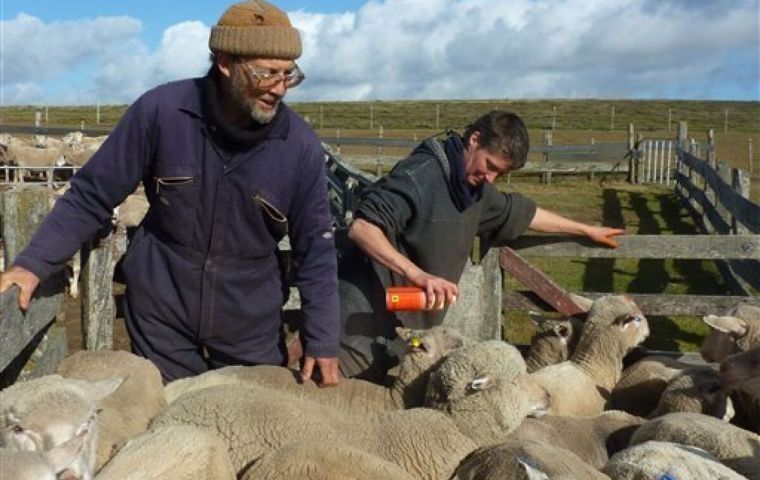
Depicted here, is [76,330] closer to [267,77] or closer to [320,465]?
[267,77]

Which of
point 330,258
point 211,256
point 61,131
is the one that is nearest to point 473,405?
point 330,258

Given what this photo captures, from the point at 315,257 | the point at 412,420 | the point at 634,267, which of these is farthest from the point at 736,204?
the point at 412,420

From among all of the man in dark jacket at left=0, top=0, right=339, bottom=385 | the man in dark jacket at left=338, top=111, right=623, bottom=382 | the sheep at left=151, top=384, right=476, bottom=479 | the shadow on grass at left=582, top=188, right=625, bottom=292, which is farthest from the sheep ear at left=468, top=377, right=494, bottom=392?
the shadow on grass at left=582, top=188, right=625, bottom=292

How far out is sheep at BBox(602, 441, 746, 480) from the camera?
3396 mm

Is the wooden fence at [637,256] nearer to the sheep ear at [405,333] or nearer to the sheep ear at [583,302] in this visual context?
the sheep ear at [583,302]

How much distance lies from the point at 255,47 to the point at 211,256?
0.96 m

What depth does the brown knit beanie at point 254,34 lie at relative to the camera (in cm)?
379

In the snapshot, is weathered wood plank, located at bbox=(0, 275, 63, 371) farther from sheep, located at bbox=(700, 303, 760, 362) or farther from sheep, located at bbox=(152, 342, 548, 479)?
sheep, located at bbox=(700, 303, 760, 362)

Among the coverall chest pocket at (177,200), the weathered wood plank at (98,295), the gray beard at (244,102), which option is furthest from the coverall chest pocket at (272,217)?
the weathered wood plank at (98,295)

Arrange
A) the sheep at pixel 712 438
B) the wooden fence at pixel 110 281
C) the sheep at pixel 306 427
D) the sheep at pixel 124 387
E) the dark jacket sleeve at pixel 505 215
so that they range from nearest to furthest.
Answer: the sheep at pixel 306 427 → the sheep at pixel 124 387 → the sheep at pixel 712 438 → the wooden fence at pixel 110 281 → the dark jacket sleeve at pixel 505 215

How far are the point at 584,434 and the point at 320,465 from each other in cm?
172

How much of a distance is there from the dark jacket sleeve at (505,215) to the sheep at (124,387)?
8.06 ft

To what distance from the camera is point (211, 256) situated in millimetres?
4172

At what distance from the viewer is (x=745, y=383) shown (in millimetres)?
4754
